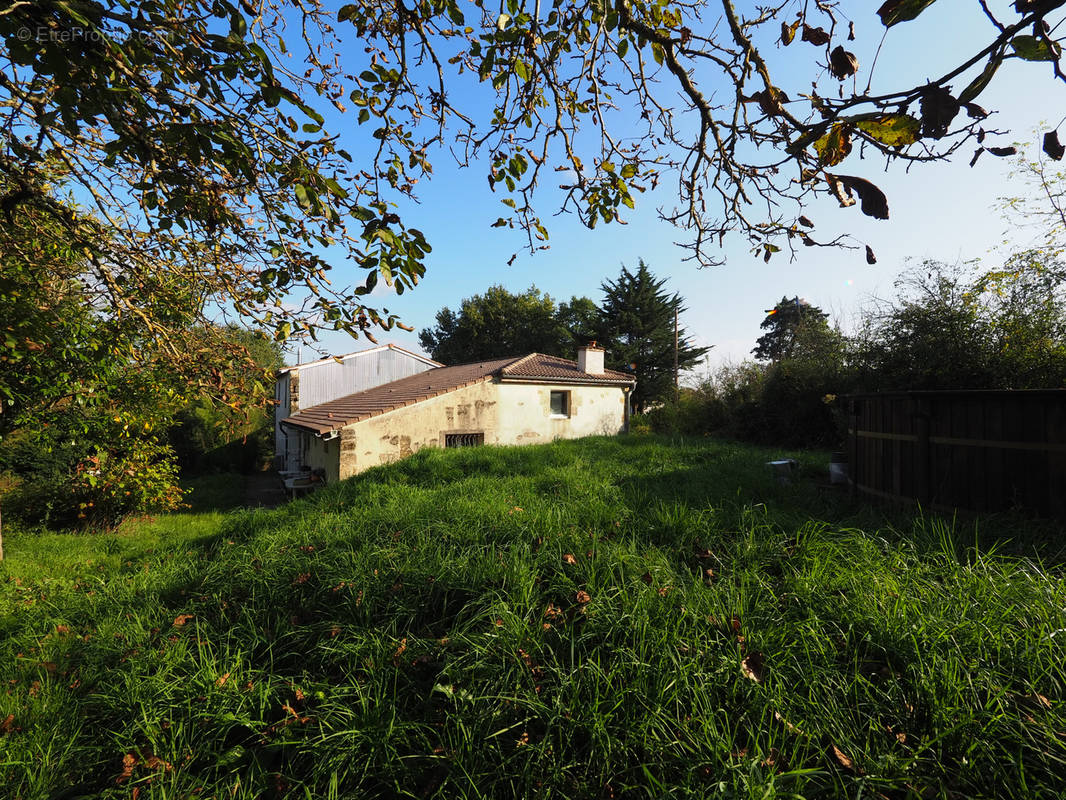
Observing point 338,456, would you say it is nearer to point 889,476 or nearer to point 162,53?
point 162,53

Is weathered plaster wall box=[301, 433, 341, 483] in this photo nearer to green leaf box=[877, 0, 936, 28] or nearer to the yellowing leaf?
the yellowing leaf

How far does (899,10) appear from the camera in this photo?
1.09 metres

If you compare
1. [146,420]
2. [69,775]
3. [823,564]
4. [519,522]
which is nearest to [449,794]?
[69,775]

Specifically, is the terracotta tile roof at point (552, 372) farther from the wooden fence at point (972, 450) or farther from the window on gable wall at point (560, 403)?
the wooden fence at point (972, 450)

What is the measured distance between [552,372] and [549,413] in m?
1.68

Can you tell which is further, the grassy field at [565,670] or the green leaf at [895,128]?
the grassy field at [565,670]

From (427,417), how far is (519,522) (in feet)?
34.1

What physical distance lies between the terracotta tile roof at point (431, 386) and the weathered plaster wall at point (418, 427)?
25 centimetres

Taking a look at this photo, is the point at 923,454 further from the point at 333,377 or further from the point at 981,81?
the point at 333,377

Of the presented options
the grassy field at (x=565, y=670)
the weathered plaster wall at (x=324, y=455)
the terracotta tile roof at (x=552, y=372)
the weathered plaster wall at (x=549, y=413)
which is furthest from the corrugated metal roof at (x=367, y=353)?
the grassy field at (x=565, y=670)

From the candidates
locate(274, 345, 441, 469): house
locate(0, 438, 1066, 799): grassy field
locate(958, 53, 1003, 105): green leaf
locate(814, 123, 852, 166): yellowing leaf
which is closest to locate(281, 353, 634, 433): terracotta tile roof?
locate(274, 345, 441, 469): house

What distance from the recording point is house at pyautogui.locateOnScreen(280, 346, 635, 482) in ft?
43.0

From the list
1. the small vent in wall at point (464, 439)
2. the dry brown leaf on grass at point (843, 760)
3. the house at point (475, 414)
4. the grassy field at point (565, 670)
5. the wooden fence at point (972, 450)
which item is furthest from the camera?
the small vent in wall at point (464, 439)

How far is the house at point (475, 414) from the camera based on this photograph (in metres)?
13.1
